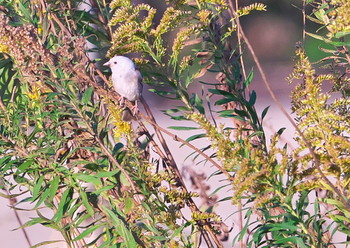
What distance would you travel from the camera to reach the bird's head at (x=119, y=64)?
2.61 metres

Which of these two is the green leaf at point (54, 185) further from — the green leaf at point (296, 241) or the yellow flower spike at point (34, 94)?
the green leaf at point (296, 241)

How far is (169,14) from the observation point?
2020 millimetres

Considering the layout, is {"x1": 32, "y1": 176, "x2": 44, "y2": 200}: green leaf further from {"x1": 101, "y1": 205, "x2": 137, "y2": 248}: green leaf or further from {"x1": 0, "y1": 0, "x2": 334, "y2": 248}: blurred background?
{"x1": 0, "y1": 0, "x2": 334, "y2": 248}: blurred background

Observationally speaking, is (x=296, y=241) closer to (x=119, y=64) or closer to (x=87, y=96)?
(x=87, y=96)

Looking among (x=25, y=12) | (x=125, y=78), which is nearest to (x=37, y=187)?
(x=25, y=12)

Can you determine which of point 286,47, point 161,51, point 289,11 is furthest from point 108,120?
point 289,11

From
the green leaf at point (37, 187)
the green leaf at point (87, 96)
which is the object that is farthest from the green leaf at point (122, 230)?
the green leaf at point (87, 96)

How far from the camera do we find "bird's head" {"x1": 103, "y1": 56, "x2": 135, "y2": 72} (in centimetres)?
261

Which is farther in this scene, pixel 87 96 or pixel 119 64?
pixel 119 64

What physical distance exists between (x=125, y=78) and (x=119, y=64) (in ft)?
0.31

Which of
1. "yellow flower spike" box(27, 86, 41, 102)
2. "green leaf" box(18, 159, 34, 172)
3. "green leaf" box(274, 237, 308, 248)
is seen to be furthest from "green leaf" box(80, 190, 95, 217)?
"green leaf" box(274, 237, 308, 248)

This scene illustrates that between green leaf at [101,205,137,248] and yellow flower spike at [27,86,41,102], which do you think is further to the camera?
yellow flower spike at [27,86,41,102]

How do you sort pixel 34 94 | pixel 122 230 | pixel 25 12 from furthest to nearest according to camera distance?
A: pixel 25 12 < pixel 34 94 < pixel 122 230

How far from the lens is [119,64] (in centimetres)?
275
